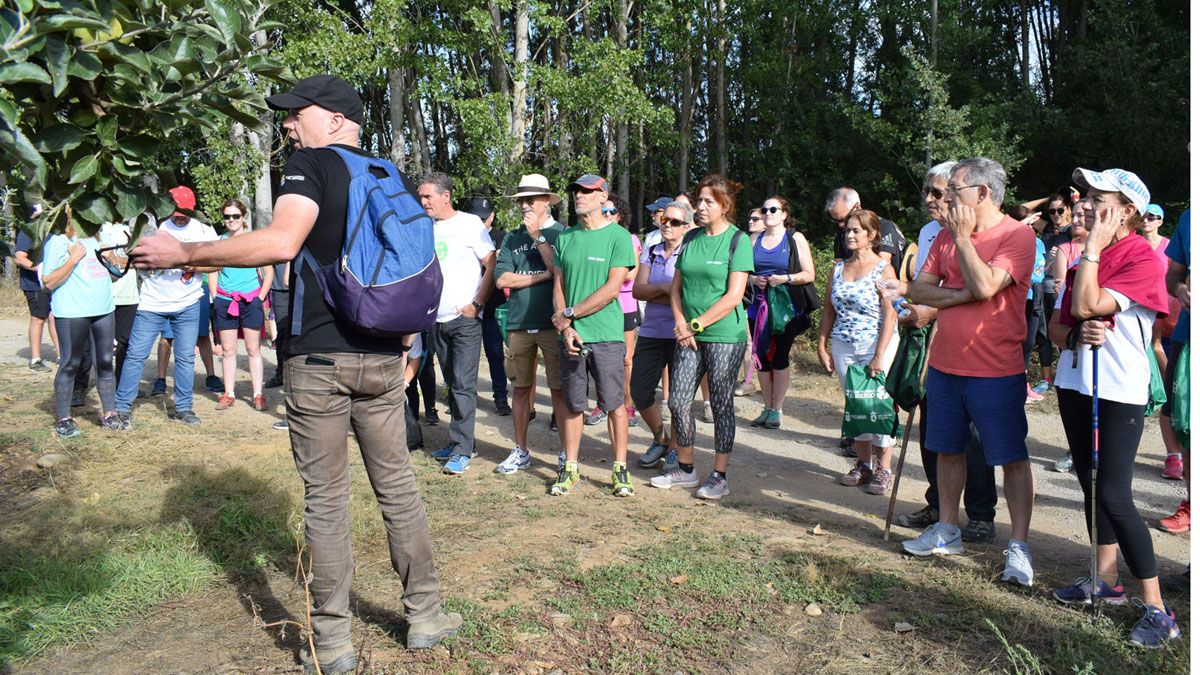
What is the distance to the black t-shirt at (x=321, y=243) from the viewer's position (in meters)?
3.31

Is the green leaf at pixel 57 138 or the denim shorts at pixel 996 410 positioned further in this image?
the denim shorts at pixel 996 410

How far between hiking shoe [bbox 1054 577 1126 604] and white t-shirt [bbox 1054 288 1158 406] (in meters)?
0.80

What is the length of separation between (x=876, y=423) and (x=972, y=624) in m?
2.21

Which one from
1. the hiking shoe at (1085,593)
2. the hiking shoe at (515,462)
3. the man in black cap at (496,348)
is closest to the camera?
the hiking shoe at (1085,593)

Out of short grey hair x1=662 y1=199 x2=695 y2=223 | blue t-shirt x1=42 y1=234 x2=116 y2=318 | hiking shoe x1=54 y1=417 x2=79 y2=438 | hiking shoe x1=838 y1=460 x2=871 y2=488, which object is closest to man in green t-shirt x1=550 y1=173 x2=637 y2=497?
short grey hair x1=662 y1=199 x2=695 y2=223

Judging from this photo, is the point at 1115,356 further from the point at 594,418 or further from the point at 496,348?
the point at 496,348

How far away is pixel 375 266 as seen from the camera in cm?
334

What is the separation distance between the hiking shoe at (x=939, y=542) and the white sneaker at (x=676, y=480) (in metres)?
1.68

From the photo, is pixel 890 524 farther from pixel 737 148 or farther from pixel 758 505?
pixel 737 148

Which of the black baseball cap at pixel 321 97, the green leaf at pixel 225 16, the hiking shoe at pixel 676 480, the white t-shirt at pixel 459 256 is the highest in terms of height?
the green leaf at pixel 225 16

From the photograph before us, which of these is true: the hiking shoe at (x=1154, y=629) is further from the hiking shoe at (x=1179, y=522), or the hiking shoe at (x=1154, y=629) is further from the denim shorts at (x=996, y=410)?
the hiking shoe at (x=1179, y=522)

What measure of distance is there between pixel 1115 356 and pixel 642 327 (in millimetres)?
3172

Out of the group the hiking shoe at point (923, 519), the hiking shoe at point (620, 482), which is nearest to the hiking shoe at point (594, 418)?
the hiking shoe at point (620, 482)

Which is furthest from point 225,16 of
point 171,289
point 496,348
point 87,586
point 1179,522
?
point 496,348
